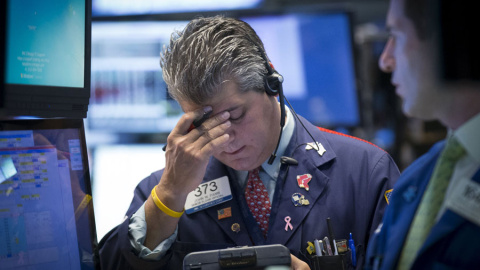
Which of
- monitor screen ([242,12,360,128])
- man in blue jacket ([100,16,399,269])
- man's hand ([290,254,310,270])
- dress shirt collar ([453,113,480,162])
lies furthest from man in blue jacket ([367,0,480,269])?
monitor screen ([242,12,360,128])

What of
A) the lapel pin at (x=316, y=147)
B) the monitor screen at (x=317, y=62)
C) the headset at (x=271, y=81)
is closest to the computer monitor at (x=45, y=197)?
the headset at (x=271, y=81)

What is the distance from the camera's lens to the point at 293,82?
12.8 ft

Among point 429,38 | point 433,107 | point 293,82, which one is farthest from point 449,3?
point 293,82

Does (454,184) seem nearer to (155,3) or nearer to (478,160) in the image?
(478,160)

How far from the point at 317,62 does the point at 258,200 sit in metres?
2.16

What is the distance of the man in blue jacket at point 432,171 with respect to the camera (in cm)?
87

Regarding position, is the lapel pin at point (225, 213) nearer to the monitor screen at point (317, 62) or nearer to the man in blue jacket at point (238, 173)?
the man in blue jacket at point (238, 173)

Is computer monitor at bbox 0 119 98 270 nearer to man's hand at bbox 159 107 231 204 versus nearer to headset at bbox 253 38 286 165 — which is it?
man's hand at bbox 159 107 231 204

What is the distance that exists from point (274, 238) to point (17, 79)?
1011 millimetres

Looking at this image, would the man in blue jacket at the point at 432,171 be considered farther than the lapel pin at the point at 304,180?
No

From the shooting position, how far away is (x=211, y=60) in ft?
5.95

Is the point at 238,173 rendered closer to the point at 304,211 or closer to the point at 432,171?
the point at 304,211

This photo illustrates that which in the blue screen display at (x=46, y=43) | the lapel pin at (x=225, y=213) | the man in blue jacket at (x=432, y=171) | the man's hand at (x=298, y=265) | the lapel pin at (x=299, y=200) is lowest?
the man's hand at (x=298, y=265)

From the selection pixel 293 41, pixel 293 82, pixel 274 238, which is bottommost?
pixel 274 238
